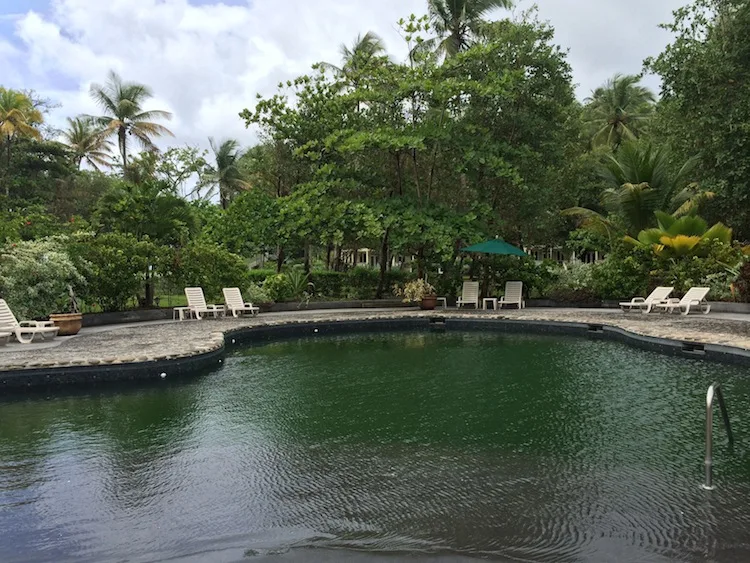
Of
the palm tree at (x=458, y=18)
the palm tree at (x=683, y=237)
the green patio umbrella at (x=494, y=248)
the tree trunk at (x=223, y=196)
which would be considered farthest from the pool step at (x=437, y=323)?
the tree trunk at (x=223, y=196)

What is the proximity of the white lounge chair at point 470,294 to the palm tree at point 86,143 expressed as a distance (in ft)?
92.6

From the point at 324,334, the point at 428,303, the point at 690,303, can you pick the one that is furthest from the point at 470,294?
the point at 690,303

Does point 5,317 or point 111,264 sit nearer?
point 5,317

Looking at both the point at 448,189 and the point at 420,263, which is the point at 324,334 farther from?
the point at 448,189

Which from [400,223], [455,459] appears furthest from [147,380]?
[400,223]

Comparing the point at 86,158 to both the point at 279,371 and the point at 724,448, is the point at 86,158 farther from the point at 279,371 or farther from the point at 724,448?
the point at 724,448

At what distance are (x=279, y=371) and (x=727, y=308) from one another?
12.5 metres

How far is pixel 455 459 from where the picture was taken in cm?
522

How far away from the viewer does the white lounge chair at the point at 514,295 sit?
17906mm

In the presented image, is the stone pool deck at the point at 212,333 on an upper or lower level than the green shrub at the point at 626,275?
lower

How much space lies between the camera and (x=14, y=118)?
1014 inches

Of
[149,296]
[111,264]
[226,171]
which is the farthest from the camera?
[226,171]

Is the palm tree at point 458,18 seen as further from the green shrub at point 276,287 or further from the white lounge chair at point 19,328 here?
the white lounge chair at point 19,328

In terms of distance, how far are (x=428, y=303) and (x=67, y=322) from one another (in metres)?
9.96
